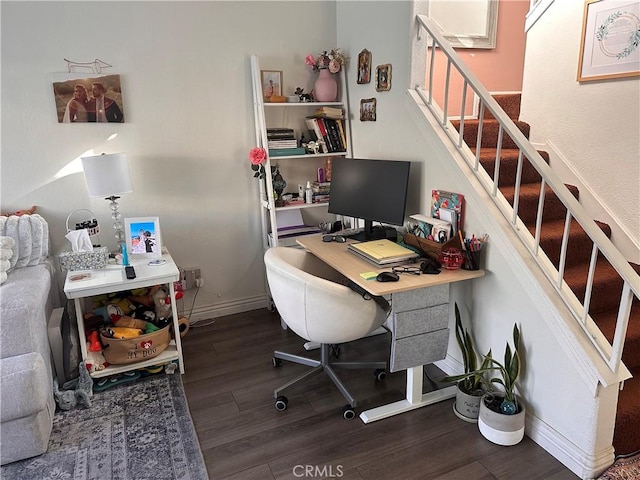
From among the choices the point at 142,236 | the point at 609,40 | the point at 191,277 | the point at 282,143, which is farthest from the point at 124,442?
the point at 609,40

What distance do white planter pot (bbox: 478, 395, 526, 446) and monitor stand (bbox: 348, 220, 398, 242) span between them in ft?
3.76

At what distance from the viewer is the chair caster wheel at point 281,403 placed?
2.32 meters

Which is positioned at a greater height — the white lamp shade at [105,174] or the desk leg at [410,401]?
the white lamp shade at [105,174]

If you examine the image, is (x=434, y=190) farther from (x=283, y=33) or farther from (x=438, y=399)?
(x=283, y=33)

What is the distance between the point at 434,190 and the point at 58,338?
220cm

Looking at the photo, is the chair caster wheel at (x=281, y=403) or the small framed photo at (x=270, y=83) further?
the small framed photo at (x=270, y=83)

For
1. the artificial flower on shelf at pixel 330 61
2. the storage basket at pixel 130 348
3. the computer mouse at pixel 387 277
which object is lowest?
the storage basket at pixel 130 348

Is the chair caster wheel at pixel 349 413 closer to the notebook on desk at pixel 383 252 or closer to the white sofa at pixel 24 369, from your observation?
the notebook on desk at pixel 383 252

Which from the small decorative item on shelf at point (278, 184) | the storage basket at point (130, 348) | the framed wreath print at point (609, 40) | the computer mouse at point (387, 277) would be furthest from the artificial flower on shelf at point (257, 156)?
the framed wreath print at point (609, 40)

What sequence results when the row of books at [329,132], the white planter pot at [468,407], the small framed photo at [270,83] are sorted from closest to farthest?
the white planter pot at [468,407] → the small framed photo at [270,83] → the row of books at [329,132]

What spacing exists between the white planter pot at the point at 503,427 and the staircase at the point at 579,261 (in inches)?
14.6

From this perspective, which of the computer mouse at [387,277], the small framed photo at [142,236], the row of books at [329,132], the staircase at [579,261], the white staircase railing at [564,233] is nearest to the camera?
the white staircase railing at [564,233]

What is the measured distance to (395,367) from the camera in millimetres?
2197

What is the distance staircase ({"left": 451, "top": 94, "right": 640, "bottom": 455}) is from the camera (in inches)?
78.0
